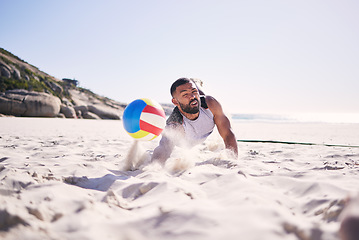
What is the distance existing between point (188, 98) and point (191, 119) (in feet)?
1.32

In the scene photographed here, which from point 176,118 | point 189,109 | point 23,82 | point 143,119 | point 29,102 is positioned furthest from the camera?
point 23,82

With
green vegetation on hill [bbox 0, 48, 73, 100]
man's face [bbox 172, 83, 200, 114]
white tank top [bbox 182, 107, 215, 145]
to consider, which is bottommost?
white tank top [bbox 182, 107, 215, 145]

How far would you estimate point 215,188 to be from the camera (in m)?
1.81

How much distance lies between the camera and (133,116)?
3059 millimetres

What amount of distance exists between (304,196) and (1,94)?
70.4 feet

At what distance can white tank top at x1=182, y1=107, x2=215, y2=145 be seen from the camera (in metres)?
3.47

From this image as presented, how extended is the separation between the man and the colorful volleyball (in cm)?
25

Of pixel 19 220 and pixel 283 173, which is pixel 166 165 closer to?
pixel 283 173

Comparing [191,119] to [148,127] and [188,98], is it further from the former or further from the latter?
[148,127]

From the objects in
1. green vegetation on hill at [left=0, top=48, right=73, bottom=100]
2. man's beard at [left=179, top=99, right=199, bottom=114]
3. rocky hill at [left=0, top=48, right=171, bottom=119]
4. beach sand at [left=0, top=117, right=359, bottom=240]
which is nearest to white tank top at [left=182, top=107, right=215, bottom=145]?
man's beard at [left=179, top=99, right=199, bottom=114]

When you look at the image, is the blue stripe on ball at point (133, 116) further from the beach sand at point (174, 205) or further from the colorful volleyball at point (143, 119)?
the beach sand at point (174, 205)

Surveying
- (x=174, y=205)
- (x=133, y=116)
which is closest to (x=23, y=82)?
(x=133, y=116)

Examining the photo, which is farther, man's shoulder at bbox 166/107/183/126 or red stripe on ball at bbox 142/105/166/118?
man's shoulder at bbox 166/107/183/126

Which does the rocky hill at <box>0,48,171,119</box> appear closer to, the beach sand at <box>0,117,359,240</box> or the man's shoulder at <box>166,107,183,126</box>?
the beach sand at <box>0,117,359,240</box>
